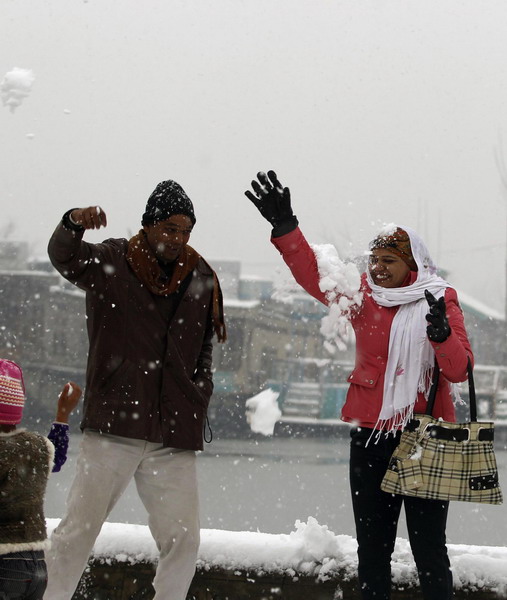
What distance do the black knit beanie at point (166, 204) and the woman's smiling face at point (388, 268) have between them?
0.66m

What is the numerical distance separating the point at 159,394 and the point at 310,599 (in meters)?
0.97

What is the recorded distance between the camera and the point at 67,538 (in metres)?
2.58

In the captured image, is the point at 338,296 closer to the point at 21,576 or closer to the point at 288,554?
the point at 288,554

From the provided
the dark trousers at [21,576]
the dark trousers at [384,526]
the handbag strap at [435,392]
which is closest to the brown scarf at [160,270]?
the dark trousers at [384,526]

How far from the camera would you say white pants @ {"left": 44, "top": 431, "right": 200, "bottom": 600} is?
8.46 feet

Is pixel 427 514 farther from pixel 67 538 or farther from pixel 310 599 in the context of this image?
pixel 67 538

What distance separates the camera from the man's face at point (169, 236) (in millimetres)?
2703

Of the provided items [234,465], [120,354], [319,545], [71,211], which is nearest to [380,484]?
[319,545]

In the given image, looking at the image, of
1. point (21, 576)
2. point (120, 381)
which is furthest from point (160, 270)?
point (21, 576)

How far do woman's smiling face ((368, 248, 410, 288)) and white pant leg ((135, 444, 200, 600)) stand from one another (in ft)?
2.98

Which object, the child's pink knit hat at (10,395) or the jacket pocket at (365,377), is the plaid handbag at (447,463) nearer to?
the jacket pocket at (365,377)

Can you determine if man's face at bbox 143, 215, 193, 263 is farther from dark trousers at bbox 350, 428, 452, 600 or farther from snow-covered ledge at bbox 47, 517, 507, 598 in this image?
snow-covered ledge at bbox 47, 517, 507, 598

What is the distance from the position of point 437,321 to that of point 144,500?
3.84ft

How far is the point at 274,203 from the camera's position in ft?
9.09
